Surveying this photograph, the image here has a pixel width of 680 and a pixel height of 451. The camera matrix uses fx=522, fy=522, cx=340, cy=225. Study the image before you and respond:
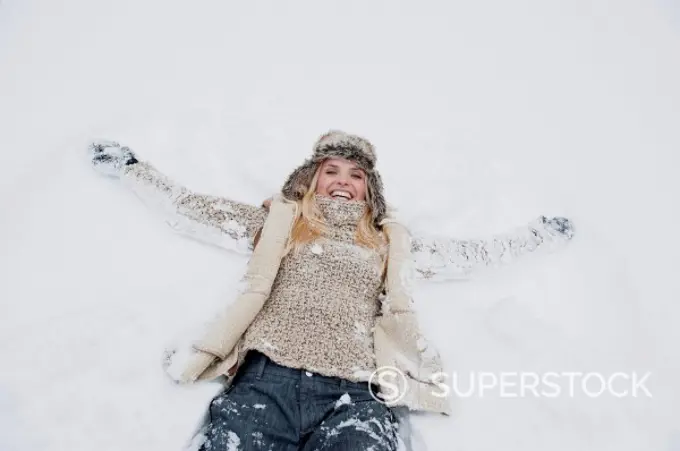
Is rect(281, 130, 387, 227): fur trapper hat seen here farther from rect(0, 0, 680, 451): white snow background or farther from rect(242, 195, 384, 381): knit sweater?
rect(0, 0, 680, 451): white snow background

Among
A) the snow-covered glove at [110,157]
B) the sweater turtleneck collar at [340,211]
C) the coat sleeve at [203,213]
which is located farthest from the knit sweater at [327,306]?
the snow-covered glove at [110,157]

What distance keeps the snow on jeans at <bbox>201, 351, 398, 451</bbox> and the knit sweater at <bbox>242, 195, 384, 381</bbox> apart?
57 mm

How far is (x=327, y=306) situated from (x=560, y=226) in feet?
5.19

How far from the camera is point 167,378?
1.84m

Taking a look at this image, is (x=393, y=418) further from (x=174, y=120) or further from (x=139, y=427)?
(x=174, y=120)

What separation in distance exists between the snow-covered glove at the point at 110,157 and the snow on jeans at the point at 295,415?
1367 mm

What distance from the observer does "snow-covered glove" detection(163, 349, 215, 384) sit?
1842 mm

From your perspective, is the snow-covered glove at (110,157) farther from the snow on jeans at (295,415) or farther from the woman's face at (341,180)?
the snow on jeans at (295,415)

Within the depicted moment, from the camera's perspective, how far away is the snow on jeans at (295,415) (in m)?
1.68

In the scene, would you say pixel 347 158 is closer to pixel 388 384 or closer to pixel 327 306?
pixel 327 306

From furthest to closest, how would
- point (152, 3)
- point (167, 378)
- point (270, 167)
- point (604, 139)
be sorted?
point (152, 3) → point (604, 139) → point (270, 167) → point (167, 378)

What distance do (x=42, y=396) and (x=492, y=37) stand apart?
4470 millimetres

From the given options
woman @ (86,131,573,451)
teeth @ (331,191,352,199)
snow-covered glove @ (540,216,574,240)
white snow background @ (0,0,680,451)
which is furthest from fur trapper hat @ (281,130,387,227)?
snow-covered glove @ (540,216,574,240)

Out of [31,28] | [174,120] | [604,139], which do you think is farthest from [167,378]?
[604,139]
